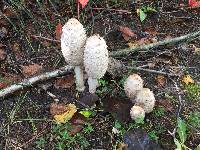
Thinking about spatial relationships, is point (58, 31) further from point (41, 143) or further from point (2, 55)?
point (41, 143)

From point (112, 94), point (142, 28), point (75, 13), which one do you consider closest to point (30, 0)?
point (75, 13)

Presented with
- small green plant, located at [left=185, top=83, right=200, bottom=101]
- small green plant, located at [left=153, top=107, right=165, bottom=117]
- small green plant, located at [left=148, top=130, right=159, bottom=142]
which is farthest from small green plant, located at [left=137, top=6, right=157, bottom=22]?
small green plant, located at [left=148, top=130, right=159, bottom=142]

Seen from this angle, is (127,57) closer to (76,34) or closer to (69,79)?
(69,79)

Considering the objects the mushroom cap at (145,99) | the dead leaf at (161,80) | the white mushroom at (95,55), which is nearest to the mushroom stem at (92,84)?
the white mushroom at (95,55)

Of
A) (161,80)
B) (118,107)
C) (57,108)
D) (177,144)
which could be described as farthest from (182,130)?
(57,108)

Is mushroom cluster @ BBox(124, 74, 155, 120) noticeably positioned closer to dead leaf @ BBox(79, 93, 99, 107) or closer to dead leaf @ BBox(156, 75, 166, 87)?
dead leaf @ BBox(79, 93, 99, 107)

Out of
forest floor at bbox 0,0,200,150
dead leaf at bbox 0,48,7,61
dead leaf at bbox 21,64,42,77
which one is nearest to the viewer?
forest floor at bbox 0,0,200,150

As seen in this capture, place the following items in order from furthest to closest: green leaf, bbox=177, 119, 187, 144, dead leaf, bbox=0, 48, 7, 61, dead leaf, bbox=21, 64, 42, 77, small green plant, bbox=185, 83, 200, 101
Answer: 1. dead leaf, bbox=0, 48, 7, 61
2. dead leaf, bbox=21, 64, 42, 77
3. small green plant, bbox=185, 83, 200, 101
4. green leaf, bbox=177, 119, 187, 144

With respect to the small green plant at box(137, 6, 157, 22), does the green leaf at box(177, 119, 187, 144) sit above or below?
below
